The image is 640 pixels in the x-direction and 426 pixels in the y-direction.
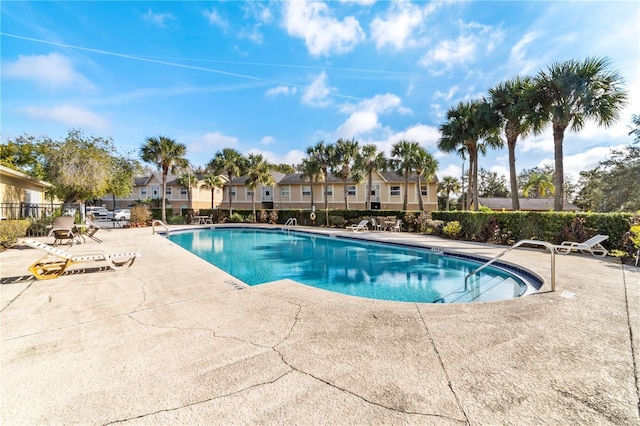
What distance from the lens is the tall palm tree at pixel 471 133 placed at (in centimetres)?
1692

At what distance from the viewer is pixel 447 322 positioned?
12.2 ft

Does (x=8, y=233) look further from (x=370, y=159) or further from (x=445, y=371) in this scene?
(x=370, y=159)

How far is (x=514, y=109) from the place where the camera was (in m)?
14.2

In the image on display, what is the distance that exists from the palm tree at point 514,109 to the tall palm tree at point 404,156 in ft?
25.6

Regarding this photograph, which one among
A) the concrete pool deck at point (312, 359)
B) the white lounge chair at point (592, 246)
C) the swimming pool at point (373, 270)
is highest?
the white lounge chair at point (592, 246)

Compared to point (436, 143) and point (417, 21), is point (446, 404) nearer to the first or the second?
point (417, 21)

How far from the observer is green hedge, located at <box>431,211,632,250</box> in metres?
9.56

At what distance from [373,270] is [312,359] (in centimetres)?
710

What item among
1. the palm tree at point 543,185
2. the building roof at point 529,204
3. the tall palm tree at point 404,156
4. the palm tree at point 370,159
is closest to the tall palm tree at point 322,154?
the palm tree at point 370,159

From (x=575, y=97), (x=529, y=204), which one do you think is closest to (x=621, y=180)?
(x=529, y=204)

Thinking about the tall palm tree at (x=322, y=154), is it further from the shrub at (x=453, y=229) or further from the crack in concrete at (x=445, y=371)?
the crack in concrete at (x=445, y=371)

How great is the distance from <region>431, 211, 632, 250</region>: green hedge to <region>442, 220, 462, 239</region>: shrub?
0.24 metres

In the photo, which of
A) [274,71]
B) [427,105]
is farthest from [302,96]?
[427,105]

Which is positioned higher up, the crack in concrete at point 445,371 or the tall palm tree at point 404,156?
the tall palm tree at point 404,156
